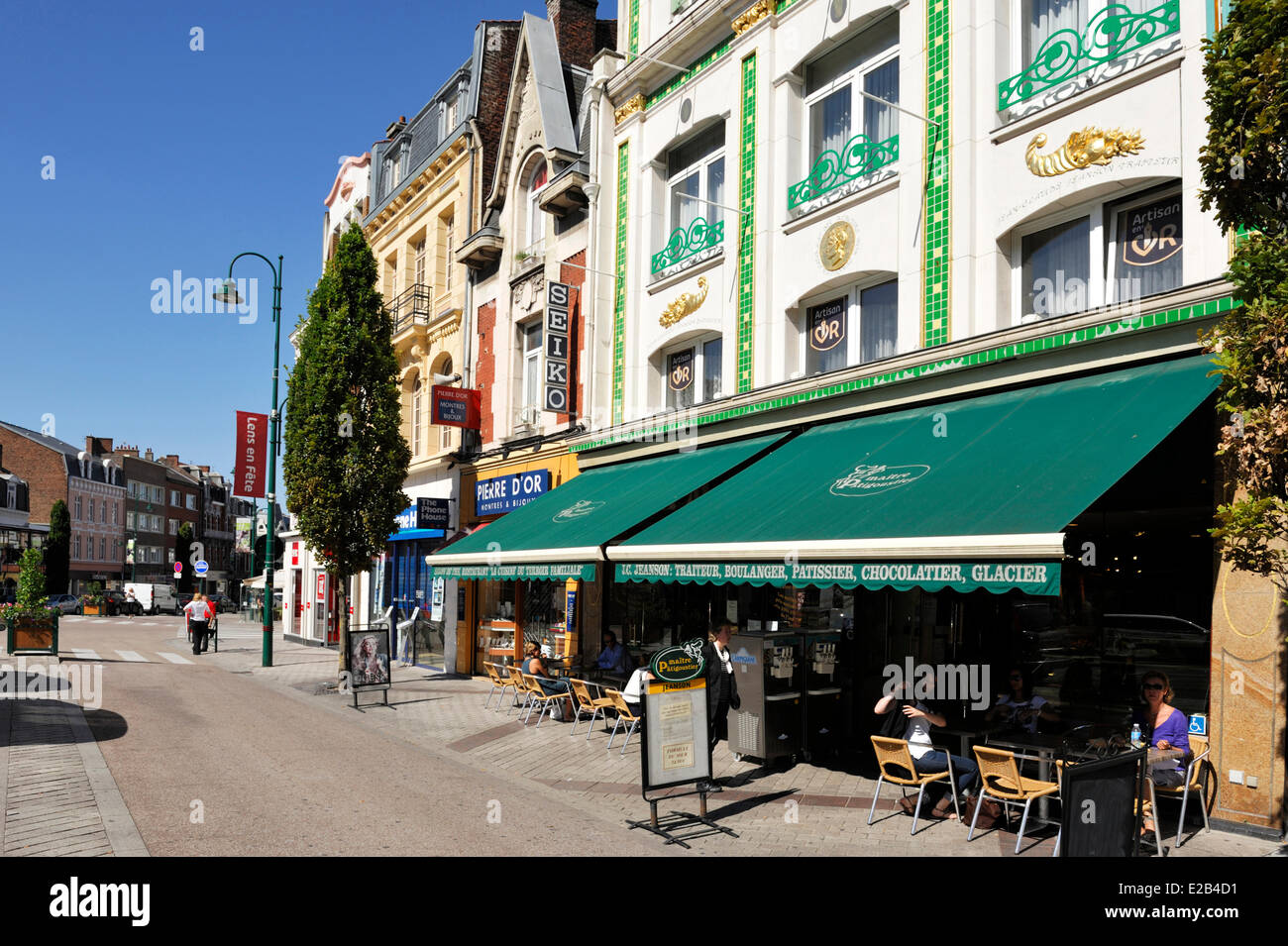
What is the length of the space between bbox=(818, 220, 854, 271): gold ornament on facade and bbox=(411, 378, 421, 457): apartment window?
1552 cm

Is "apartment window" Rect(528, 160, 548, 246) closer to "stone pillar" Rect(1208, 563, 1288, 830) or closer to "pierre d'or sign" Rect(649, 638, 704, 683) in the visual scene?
"pierre d'or sign" Rect(649, 638, 704, 683)

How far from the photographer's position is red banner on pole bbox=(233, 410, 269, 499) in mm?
28391

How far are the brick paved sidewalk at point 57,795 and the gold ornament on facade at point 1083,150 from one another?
1065 centimetres

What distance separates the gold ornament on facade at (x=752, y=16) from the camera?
13.8 metres

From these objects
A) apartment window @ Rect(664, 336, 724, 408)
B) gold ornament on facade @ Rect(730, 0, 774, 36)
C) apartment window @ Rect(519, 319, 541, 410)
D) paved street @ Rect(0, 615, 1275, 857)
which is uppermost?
gold ornament on facade @ Rect(730, 0, 774, 36)

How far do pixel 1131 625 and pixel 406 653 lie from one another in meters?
18.7

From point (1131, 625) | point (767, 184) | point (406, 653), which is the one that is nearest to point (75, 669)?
point (406, 653)

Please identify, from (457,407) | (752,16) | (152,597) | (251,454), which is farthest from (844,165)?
(152,597)

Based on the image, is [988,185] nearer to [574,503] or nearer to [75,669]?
[574,503]

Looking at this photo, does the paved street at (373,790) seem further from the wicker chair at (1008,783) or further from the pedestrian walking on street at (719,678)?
the pedestrian walking on street at (719,678)

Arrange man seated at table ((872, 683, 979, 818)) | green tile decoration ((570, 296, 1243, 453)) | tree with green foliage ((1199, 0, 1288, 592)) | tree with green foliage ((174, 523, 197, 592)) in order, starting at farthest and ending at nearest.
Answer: tree with green foliage ((174, 523, 197, 592))
man seated at table ((872, 683, 979, 818))
green tile decoration ((570, 296, 1243, 453))
tree with green foliage ((1199, 0, 1288, 592))

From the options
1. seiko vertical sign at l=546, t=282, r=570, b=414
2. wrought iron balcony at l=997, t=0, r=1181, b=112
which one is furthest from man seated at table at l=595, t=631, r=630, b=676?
wrought iron balcony at l=997, t=0, r=1181, b=112

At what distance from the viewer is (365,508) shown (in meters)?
19.1

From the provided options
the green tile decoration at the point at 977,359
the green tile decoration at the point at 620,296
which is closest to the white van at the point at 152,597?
the green tile decoration at the point at 620,296
